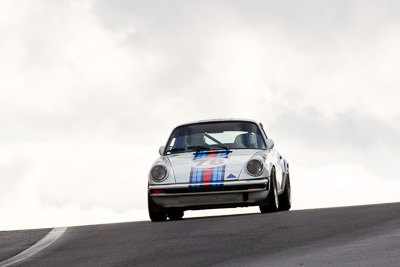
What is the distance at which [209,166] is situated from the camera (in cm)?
1269

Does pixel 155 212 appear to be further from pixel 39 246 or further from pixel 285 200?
pixel 39 246

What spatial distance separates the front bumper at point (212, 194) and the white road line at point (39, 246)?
1542mm

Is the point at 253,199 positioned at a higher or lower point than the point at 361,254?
higher

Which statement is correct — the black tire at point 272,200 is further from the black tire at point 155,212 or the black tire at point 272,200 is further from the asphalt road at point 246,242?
the black tire at point 155,212

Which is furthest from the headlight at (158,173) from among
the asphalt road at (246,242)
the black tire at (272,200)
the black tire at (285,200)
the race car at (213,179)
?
the black tire at (285,200)

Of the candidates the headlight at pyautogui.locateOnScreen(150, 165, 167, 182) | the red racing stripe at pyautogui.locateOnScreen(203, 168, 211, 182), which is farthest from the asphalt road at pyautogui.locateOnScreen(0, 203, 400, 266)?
the headlight at pyautogui.locateOnScreen(150, 165, 167, 182)

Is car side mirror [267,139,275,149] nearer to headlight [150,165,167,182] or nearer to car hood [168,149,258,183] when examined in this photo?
car hood [168,149,258,183]

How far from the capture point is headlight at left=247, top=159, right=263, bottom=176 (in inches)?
500

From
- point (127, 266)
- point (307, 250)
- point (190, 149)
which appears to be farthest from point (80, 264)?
point (190, 149)

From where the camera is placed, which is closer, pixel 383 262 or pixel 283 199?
pixel 383 262

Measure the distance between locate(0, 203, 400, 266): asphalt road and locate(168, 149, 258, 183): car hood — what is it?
0.66m

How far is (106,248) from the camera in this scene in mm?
9562

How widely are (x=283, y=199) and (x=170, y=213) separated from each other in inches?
74.0

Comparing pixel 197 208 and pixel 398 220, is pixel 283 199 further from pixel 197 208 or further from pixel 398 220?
pixel 398 220
